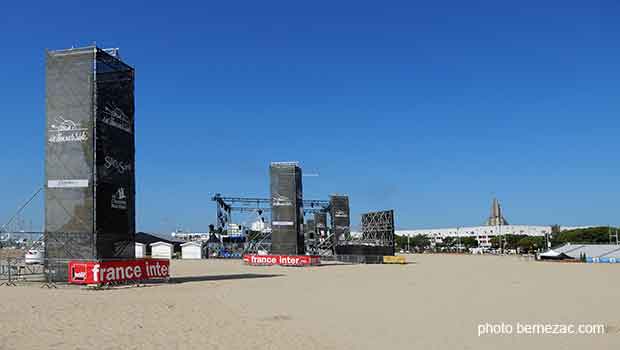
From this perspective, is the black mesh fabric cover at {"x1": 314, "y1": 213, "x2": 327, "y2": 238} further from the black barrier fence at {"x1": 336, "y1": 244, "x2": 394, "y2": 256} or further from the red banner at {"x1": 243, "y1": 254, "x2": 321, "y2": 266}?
the red banner at {"x1": 243, "y1": 254, "x2": 321, "y2": 266}

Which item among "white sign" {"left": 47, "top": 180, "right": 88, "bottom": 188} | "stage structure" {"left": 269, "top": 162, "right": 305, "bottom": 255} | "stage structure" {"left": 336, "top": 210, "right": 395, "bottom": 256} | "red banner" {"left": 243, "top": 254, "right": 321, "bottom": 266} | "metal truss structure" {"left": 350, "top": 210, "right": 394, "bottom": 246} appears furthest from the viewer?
"metal truss structure" {"left": 350, "top": 210, "right": 394, "bottom": 246}

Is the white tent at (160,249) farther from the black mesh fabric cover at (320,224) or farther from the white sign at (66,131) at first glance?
the white sign at (66,131)

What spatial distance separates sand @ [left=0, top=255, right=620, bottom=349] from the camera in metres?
12.6

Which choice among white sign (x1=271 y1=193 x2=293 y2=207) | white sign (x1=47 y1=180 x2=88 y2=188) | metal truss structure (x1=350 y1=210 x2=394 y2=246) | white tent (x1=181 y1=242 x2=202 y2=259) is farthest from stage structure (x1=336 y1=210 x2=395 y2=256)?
white sign (x1=47 y1=180 x2=88 y2=188)

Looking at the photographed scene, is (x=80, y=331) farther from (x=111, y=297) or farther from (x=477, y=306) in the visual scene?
(x=477, y=306)

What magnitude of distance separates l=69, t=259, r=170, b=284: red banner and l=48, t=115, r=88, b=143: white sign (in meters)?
6.09

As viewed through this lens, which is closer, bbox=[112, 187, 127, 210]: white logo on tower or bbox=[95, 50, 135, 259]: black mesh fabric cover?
bbox=[95, 50, 135, 259]: black mesh fabric cover

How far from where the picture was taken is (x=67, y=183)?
2819 cm

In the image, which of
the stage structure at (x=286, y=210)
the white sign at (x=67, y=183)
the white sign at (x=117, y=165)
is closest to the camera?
the white sign at (x=67, y=183)

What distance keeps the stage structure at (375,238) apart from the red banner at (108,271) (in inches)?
1582

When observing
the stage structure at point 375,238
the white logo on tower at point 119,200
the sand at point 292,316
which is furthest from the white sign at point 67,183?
the stage structure at point 375,238

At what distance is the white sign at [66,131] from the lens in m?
28.1

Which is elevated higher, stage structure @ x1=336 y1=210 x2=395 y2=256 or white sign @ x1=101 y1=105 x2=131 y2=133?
white sign @ x1=101 y1=105 x2=131 y2=133

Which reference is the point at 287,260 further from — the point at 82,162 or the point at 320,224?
the point at 320,224
